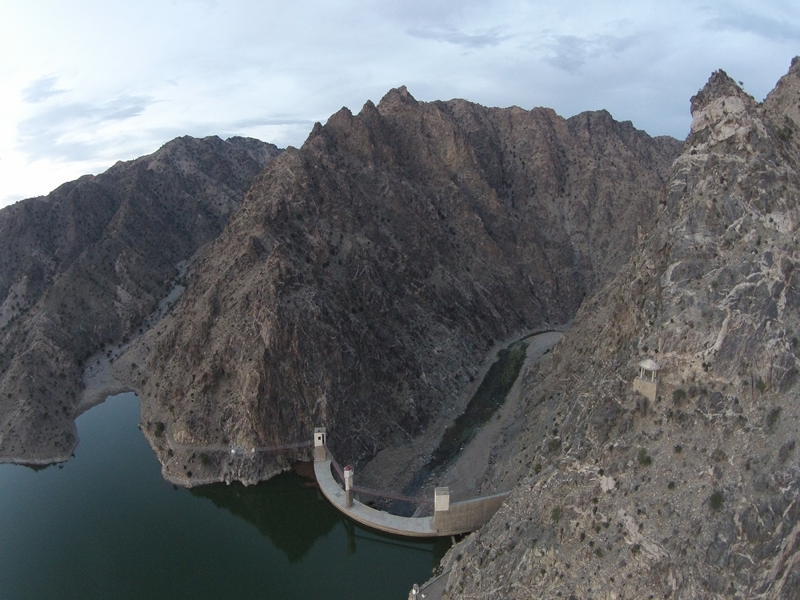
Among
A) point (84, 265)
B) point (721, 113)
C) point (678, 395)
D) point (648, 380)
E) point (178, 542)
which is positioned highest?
point (721, 113)

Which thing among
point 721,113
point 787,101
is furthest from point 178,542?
point 787,101

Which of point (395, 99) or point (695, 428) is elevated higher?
point (395, 99)

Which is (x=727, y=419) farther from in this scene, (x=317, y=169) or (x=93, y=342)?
(x=93, y=342)

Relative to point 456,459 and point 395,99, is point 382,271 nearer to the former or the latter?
point 456,459

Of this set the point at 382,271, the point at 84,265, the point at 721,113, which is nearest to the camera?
the point at 721,113

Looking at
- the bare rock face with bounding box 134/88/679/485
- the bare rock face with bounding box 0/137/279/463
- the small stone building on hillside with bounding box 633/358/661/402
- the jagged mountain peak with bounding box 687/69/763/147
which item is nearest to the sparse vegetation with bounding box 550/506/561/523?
the small stone building on hillside with bounding box 633/358/661/402

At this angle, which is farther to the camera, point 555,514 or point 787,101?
point 787,101

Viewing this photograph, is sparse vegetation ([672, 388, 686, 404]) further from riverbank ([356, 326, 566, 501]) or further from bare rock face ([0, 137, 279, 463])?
bare rock face ([0, 137, 279, 463])

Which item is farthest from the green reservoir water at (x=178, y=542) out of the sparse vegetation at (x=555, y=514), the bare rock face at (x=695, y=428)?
the sparse vegetation at (x=555, y=514)
